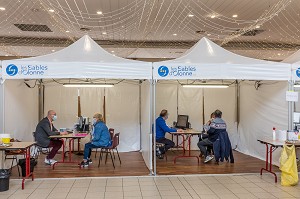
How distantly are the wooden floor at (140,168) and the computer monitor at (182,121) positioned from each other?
124 centimetres

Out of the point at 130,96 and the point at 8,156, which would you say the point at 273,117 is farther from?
the point at 8,156

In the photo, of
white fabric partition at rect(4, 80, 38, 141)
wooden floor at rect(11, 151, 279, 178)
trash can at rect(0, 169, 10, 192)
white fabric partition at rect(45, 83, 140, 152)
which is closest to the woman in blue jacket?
wooden floor at rect(11, 151, 279, 178)

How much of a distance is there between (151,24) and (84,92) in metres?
2.71

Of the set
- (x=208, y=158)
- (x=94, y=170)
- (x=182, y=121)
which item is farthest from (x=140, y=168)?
(x=182, y=121)

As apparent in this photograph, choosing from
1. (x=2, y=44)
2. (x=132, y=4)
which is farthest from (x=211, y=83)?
(x=2, y=44)

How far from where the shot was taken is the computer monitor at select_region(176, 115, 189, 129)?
9.05 metres

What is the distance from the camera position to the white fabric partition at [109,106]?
9.40m

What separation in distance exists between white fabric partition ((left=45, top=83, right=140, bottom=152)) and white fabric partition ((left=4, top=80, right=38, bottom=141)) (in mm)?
570

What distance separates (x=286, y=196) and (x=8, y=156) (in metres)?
5.25

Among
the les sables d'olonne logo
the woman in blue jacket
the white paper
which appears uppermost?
the les sables d'olonne logo

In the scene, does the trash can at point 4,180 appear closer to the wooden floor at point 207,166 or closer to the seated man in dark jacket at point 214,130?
the wooden floor at point 207,166

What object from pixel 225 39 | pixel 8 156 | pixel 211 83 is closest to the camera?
pixel 8 156

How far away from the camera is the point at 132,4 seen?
813 centimetres

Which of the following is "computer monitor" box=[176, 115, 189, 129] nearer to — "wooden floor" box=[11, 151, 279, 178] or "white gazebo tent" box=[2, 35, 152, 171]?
"white gazebo tent" box=[2, 35, 152, 171]
